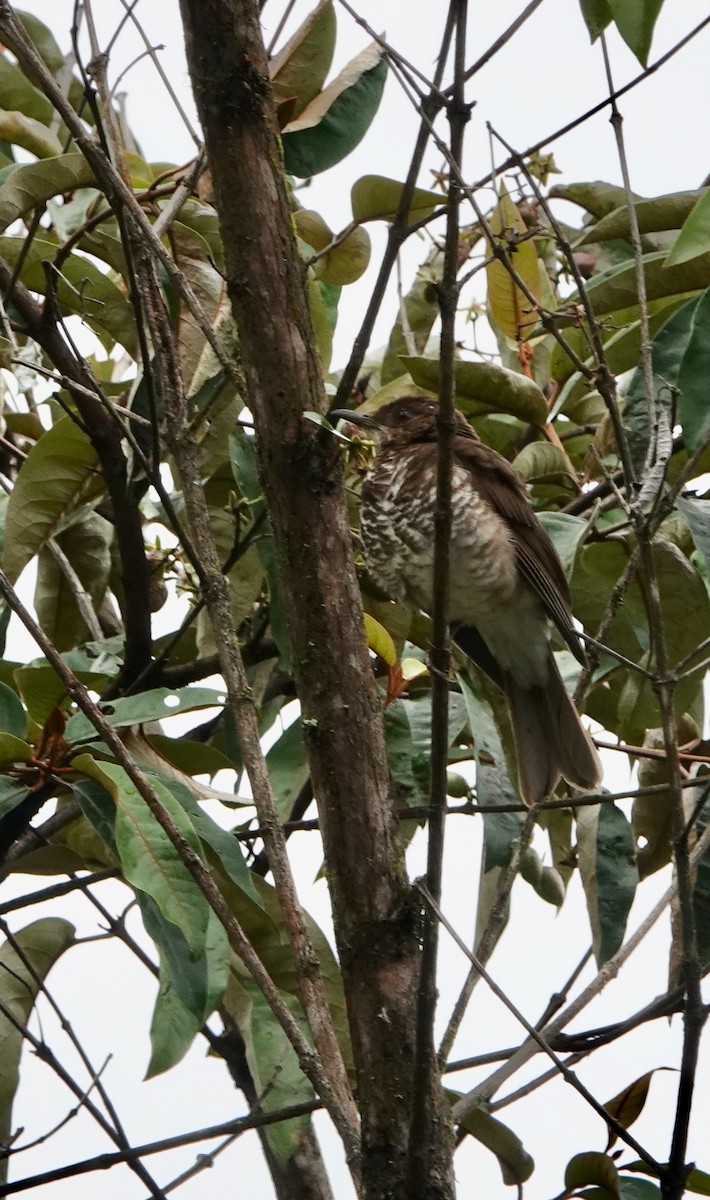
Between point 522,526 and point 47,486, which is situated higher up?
point 522,526

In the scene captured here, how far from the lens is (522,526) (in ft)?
10.3

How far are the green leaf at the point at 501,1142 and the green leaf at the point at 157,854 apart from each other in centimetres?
70

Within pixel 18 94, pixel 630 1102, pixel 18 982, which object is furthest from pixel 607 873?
pixel 18 94

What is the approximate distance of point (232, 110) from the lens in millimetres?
2066

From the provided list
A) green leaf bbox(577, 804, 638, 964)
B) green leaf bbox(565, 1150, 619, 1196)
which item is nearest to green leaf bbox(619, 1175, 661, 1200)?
green leaf bbox(565, 1150, 619, 1196)

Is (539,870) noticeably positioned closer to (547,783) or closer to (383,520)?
(547,783)

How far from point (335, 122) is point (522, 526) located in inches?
39.5

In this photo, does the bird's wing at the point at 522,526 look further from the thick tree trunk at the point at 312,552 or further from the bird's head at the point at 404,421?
the thick tree trunk at the point at 312,552

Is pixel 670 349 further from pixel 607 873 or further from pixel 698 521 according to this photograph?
pixel 607 873

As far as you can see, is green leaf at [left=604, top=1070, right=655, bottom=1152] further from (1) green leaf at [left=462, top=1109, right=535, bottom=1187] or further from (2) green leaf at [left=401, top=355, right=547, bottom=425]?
(2) green leaf at [left=401, top=355, right=547, bottom=425]

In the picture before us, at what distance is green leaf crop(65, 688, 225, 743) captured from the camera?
223 centimetres

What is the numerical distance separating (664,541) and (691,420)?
0.51 meters

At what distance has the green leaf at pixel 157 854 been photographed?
2.01m

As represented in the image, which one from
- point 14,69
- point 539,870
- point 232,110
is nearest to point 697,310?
point 232,110
